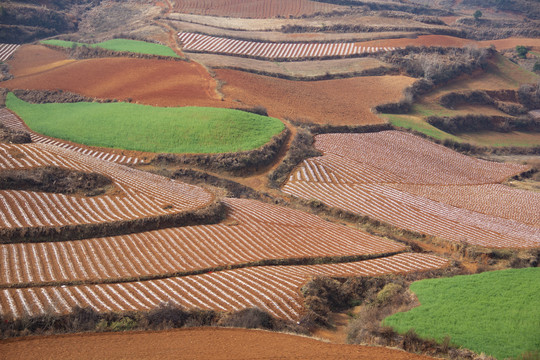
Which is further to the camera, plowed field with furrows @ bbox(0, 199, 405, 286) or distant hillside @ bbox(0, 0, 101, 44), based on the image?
distant hillside @ bbox(0, 0, 101, 44)

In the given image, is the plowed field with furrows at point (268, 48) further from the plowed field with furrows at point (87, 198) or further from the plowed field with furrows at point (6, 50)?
the plowed field with furrows at point (87, 198)

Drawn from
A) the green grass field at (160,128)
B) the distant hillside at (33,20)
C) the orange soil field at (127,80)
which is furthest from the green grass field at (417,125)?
the distant hillside at (33,20)

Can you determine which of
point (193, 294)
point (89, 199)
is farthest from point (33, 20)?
point (193, 294)

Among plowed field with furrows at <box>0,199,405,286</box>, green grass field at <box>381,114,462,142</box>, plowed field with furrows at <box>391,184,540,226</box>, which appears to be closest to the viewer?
plowed field with furrows at <box>0,199,405,286</box>

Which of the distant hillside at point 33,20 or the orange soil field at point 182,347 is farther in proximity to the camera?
the distant hillside at point 33,20

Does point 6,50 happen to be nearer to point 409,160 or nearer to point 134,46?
point 134,46

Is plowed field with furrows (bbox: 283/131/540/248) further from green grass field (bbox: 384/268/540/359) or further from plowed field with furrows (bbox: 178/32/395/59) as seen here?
plowed field with furrows (bbox: 178/32/395/59)

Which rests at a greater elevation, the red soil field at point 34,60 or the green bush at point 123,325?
the red soil field at point 34,60

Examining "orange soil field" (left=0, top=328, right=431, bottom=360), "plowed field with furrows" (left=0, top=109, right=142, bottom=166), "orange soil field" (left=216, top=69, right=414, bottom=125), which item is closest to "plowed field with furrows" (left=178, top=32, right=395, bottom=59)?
"orange soil field" (left=216, top=69, right=414, bottom=125)
